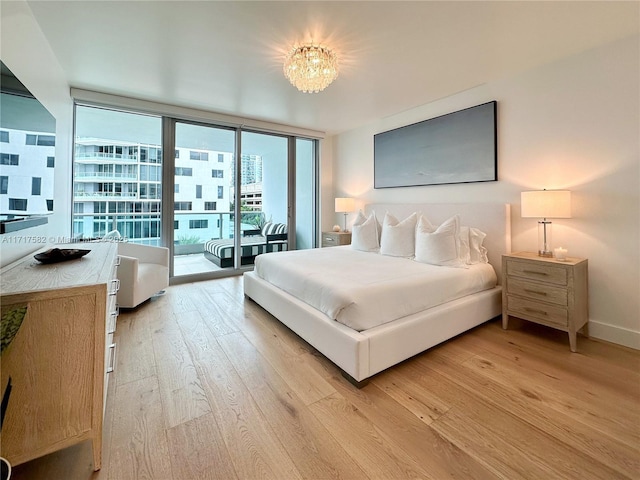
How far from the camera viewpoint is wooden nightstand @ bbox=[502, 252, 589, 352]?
7.37 ft

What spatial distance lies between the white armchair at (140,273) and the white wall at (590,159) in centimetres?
394

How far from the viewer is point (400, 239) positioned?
3.26 m

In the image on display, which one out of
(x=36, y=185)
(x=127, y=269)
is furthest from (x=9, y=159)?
(x=127, y=269)

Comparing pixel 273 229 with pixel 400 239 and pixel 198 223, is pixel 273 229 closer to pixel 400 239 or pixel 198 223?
pixel 198 223

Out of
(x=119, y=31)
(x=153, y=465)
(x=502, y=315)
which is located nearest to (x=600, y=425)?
(x=502, y=315)

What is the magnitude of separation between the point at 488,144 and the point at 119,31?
12.0 feet

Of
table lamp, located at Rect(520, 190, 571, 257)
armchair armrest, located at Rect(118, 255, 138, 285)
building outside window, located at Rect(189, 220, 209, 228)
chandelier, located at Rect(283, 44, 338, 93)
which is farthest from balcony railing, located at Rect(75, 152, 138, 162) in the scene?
table lamp, located at Rect(520, 190, 571, 257)

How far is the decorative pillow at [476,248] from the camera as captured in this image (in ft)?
9.71

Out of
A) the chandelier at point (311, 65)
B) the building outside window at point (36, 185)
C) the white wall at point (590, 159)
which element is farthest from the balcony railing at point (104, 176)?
the white wall at point (590, 159)

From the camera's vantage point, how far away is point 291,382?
184 centimetres

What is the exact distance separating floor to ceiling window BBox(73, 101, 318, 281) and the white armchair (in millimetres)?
607

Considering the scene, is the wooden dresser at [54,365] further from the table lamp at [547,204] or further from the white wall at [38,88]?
the table lamp at [547,204]

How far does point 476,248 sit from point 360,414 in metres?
2.19

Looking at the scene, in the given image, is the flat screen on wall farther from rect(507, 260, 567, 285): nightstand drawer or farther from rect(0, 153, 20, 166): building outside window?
rect(0, 153, 20, 166): building outside window
